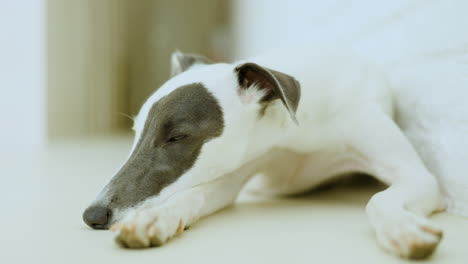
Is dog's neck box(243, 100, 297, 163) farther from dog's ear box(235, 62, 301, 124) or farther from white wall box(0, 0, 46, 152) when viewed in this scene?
white wall box(0, 0, 46, 152)

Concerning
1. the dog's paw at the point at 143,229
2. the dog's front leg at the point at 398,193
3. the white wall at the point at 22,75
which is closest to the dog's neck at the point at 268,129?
the dog's front leg at the point at 398,193

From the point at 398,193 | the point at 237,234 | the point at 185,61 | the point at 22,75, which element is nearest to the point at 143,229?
the point at 237,234

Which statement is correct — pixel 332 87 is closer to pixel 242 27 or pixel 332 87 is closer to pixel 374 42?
pixel 374 42

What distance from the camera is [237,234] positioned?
3.83 feet

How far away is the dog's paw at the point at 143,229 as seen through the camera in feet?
3.26

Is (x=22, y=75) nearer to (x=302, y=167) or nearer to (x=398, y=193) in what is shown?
(x=302, y=167)

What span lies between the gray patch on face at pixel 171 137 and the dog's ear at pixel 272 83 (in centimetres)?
13

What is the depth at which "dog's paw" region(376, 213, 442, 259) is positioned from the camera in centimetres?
91

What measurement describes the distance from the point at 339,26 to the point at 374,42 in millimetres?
458

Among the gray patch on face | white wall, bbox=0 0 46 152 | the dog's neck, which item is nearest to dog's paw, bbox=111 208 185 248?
the gray patch on face

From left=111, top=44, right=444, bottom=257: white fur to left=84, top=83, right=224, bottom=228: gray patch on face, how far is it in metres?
0.02

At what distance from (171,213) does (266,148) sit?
15.7 inches

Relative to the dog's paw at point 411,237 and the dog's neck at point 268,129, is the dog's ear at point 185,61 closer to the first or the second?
the dog's neck at point 268,129

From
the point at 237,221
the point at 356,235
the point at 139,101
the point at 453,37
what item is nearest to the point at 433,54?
the point at 453,37
